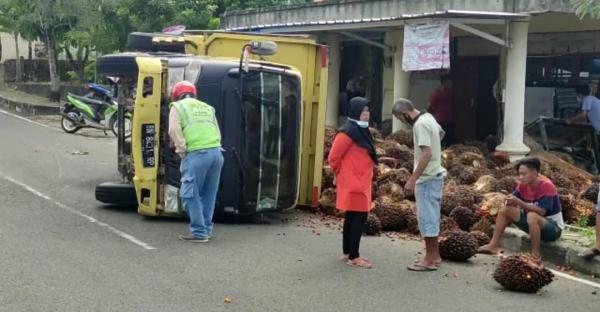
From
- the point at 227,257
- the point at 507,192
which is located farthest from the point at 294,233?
the point at 507,192

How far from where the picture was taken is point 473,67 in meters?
17.5

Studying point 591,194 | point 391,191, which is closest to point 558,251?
point 591,194

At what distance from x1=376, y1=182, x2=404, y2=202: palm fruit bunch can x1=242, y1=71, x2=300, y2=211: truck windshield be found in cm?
132

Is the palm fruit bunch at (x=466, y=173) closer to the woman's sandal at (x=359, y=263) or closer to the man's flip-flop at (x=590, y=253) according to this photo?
the man's flip-flop at (x=590, y=253)

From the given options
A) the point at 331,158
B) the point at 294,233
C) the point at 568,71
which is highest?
the point at 568,71

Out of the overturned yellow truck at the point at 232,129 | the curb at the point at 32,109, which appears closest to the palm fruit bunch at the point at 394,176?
the overturned yellow truck at the point at 232,129

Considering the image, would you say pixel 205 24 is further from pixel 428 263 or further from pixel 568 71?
pixel 428 263

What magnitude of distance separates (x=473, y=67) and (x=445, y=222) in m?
8.97

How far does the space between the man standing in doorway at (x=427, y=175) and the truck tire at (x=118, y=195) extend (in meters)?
4.11

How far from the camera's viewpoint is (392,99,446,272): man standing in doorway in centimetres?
751

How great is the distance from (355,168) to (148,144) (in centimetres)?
298

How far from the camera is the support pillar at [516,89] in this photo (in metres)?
13.4

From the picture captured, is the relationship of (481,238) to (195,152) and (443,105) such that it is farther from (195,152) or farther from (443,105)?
(443,105)

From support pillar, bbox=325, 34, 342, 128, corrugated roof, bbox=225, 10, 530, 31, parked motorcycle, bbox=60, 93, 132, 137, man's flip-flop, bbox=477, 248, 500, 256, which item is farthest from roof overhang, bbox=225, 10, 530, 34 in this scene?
man's flip-flop, bbox=477, 248, 500, 256
